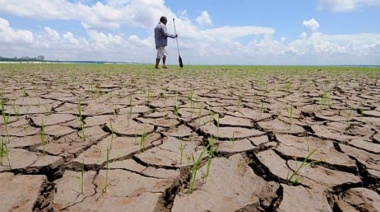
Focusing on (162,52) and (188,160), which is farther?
(162,52)

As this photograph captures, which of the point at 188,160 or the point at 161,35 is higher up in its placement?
the point at 161,35

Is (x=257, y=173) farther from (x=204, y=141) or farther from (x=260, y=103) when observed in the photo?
(x=260, y=103)

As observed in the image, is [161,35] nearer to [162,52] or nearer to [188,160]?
[162,52]

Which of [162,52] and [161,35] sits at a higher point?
[161,35]

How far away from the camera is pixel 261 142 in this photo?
181cm

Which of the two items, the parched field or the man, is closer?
the parched field

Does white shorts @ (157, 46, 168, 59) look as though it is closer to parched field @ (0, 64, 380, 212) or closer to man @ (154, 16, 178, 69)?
man @ (154, 16, 178, 69)

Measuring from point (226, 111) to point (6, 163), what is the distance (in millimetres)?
1723

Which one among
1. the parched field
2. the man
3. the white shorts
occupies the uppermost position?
the man

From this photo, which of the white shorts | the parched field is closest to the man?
the white shorts

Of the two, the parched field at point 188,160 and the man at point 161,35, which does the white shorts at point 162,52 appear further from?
the parched field at point 188,160

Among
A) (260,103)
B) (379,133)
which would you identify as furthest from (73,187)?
(260,103)

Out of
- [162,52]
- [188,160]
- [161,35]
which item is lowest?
[188,160]

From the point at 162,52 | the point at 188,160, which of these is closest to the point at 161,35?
the point at 162,52
